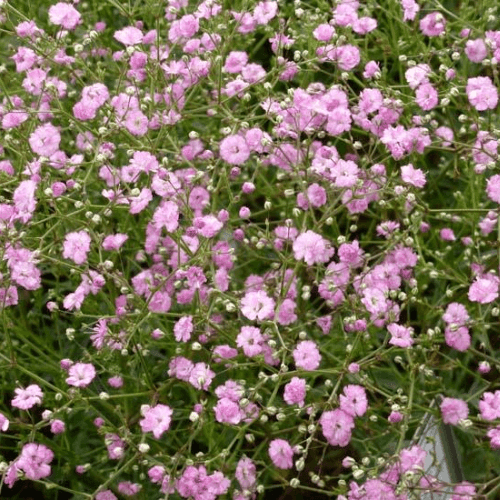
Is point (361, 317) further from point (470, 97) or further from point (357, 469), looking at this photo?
point (470, 97)

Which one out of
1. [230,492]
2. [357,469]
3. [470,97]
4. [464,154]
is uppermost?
[470,97]

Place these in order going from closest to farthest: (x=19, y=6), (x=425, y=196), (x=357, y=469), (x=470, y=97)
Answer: (x=357, y=469)
(x=470, y=97)
(x=425, y=196)
(x=19, y=6)

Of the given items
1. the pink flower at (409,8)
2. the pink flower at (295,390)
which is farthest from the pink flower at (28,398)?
the pink flower at (409,8)

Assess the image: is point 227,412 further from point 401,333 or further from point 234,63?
point 234,63

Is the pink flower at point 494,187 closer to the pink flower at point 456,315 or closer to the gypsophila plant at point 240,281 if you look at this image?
the gypsophila plant at point 240,281

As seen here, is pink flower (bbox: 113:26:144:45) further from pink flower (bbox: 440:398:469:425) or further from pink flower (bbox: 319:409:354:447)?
pink flower (bbox: 440:398:469:425)

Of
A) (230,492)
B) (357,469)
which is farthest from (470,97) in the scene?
(230,492)

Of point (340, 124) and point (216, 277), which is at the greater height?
point (340, 124)
